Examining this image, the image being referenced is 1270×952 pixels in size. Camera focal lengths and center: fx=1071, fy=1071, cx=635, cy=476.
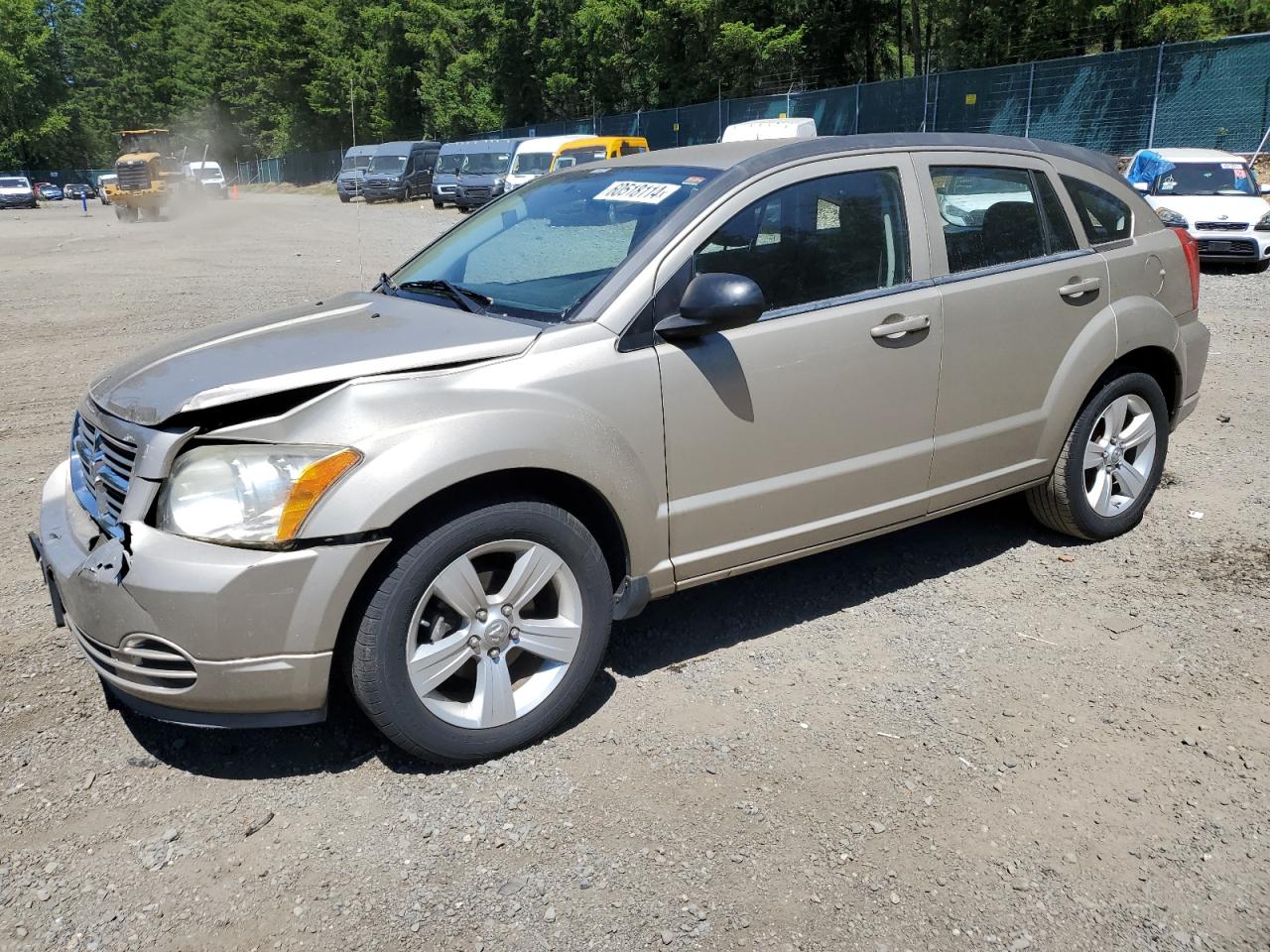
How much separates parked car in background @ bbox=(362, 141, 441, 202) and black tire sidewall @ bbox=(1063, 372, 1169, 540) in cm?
4061

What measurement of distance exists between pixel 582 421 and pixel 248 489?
3.21ft

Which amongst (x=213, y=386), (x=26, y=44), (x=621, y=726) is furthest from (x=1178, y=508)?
(x=26, y=44)

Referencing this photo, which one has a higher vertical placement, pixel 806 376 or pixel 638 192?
pixel 638 192

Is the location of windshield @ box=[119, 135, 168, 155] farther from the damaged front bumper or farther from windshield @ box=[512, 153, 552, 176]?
the damaged front bumper

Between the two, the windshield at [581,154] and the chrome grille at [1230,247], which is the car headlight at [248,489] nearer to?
the chrome grille at [1230,247]

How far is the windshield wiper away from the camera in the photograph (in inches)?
147

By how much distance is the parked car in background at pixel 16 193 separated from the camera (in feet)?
184

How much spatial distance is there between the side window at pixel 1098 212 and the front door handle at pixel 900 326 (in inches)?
47.0

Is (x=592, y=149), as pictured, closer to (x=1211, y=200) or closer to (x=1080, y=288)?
(x=1211, y=200)

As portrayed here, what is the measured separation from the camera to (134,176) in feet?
132

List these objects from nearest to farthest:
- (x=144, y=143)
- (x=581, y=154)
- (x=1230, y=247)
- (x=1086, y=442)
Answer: (x=1086, y=442)
(x=1230, y=247)
(x=581, y=154)
(x=144, y=143)

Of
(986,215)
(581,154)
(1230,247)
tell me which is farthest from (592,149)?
(986,215)

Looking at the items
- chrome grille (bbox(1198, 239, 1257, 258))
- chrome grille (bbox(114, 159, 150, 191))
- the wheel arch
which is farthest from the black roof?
chrome grille (bbox(114, 159, 150, 191))

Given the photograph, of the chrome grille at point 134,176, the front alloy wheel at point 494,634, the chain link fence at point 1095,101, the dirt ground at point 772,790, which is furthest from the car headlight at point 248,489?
the chrome grille at point 134,176
